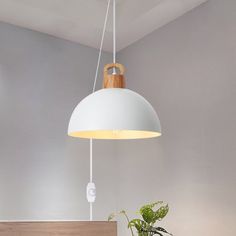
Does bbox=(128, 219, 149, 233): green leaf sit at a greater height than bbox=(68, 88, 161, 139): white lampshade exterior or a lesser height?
lesser

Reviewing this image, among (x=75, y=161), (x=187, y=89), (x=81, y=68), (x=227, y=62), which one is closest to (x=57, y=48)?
(x=81, y=68)

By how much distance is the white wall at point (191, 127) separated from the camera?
266 centimetres

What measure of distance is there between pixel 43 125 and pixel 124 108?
1.72 metres

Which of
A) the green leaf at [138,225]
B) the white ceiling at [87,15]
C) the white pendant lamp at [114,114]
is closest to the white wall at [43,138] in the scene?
the white ceiling at [87,15]

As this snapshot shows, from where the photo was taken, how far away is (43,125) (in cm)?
334

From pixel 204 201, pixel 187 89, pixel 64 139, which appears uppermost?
pixel 187 89

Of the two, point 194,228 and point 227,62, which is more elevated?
point 227,62

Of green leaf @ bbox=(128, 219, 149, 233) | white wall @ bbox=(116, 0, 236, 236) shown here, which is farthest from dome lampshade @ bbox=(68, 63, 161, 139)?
white wall @ bbox=(116, 0, 236, 236)

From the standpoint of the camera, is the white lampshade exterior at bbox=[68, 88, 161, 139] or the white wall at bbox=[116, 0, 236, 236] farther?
the white wall at bbox=[116, 0, 236, 236]

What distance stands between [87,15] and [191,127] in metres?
1.13

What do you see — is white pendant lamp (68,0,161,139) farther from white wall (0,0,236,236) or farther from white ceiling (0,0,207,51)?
white ceiling (0,0,207,51)

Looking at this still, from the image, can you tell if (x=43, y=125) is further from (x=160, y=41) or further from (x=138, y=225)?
(x=138, y=225)

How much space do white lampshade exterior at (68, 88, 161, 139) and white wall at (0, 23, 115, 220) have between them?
1489mm

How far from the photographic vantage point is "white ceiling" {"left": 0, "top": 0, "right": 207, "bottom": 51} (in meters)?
3.06
